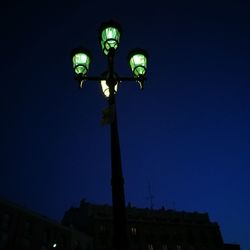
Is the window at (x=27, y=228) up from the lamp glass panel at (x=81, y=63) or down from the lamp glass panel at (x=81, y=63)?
up

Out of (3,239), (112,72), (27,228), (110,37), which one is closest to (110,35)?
(110,37)

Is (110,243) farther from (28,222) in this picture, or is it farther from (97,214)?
(28,222)

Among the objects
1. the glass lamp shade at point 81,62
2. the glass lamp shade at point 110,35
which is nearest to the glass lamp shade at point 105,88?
the glass lamp shade at point 81,62

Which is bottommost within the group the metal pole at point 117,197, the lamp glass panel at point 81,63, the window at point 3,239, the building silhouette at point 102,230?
the metal pole at point 117,197

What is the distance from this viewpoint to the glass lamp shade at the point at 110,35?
6.61m

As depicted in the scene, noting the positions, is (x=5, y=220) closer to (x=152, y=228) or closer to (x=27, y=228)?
(x=27, y=228)

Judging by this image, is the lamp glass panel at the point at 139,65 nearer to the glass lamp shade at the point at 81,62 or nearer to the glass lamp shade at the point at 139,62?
the glass lamp shade at the point at 139,62

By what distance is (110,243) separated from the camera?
5031cm

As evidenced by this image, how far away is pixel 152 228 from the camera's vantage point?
5428cm

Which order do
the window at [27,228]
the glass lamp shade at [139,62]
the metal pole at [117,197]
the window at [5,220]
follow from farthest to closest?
the window at [27,228]
the window at [5,220]
the glass lamp shade at [139,62]
the metal pole at [117,197]

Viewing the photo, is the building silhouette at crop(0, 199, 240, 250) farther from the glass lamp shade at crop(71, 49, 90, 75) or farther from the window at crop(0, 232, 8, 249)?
the glass lamp shade at crop(71, 49, 90, 75)

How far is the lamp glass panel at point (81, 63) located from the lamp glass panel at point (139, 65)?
1017 mm

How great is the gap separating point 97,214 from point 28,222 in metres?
14.0

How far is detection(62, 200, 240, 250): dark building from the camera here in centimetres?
5100
